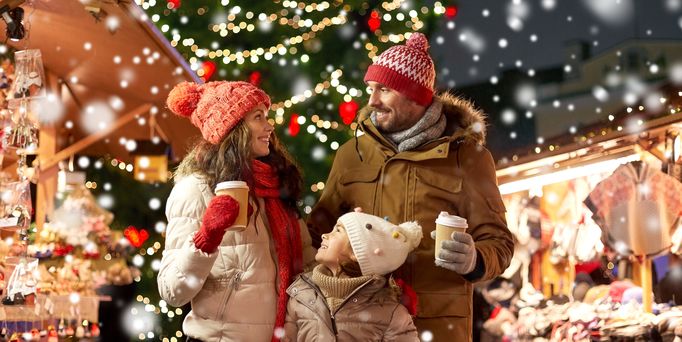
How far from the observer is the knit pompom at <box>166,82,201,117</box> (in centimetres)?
463

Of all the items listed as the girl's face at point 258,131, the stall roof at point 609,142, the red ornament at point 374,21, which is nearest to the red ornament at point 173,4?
the red ornament at point 374,21

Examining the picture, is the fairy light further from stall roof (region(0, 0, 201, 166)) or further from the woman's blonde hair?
the woman's blonde hair

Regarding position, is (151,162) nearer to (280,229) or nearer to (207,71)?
(207,71)

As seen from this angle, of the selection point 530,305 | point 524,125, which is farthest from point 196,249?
point 524,125

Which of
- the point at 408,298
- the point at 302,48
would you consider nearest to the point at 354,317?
the point at 408,298

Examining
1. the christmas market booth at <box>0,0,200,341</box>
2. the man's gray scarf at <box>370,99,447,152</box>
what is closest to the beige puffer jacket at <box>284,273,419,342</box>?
the man's gray scarf at <box>370,99,447,152</box>

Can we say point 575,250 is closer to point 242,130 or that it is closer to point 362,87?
point 362,87

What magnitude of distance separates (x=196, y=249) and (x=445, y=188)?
1213mm

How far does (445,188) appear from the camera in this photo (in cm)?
455

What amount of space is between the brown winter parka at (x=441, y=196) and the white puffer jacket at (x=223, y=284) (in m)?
0.59

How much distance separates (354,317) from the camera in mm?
4105

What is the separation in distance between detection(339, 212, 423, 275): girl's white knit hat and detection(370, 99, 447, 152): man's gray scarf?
0.49 meters

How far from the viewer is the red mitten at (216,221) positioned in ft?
12.5

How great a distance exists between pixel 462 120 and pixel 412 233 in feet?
2.44
